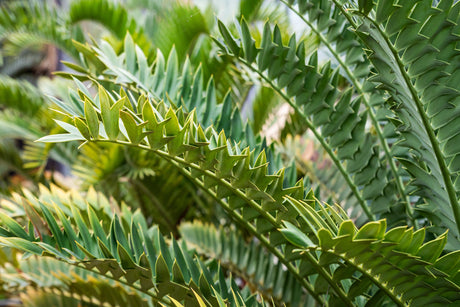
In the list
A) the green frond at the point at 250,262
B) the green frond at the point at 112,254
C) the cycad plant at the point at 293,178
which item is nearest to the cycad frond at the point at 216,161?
the cycad plant at the point at 293,178

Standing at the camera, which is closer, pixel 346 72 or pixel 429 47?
pixel 429 47

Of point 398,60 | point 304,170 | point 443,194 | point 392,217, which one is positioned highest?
point 398,60

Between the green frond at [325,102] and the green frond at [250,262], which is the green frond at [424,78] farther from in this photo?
the green frond at [250,262]

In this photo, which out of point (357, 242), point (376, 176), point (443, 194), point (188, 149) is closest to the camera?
point (357, 242)

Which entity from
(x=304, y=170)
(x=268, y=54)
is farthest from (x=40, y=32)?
(x=268, y=54)

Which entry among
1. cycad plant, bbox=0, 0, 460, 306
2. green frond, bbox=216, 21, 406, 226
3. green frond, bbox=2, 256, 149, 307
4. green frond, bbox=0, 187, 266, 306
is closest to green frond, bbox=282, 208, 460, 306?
cycad plant, bbox=0, 0, 460, 306

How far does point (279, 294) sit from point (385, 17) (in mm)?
731

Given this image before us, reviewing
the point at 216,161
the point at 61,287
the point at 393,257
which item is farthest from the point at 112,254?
the point at 61,287

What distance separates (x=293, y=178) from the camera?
0.95m

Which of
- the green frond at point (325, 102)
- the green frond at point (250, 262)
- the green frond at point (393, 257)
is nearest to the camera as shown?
the green frond at point (393, 257)

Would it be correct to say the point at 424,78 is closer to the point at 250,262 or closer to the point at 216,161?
the point at 216,161

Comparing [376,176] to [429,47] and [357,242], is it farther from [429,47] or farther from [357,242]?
[357,242]

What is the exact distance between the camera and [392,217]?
3.00 feet

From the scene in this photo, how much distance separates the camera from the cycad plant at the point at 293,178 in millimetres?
562
